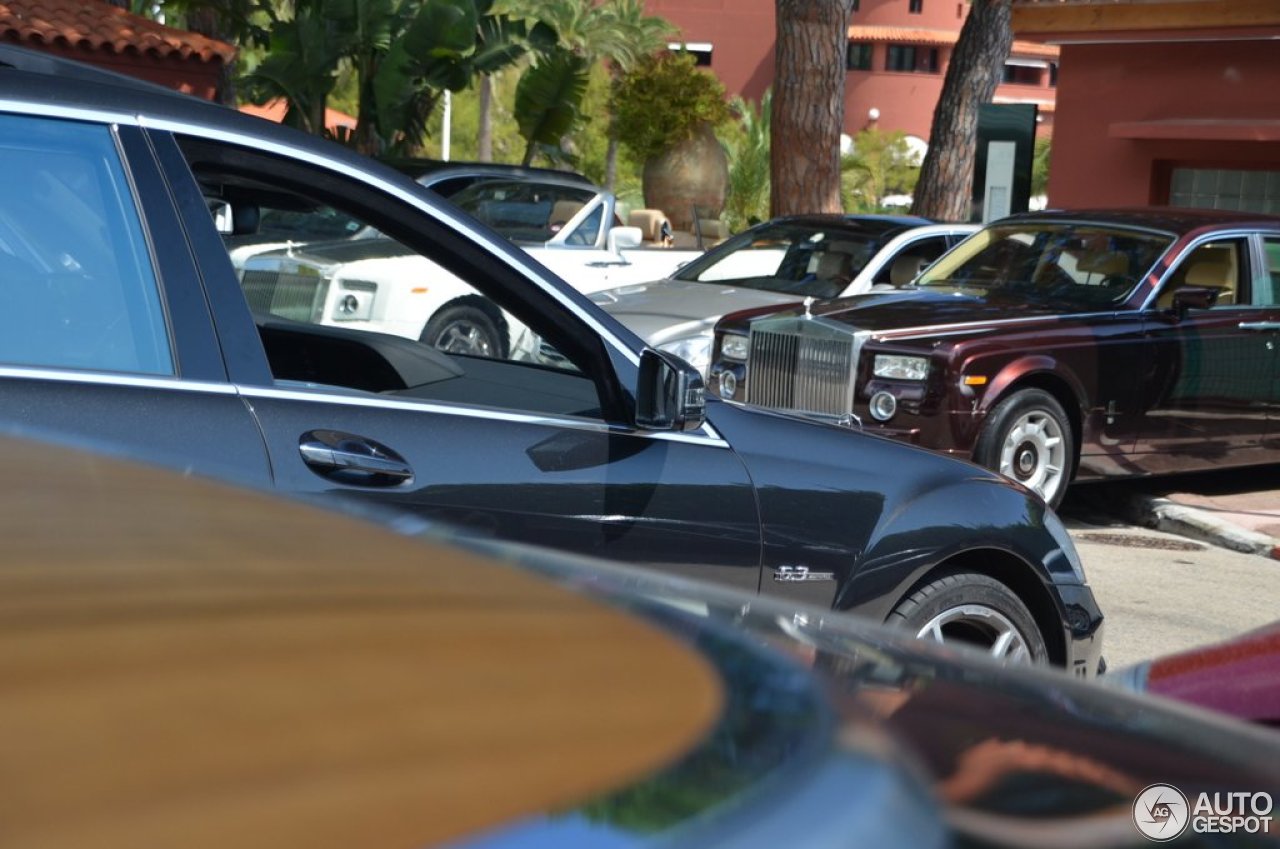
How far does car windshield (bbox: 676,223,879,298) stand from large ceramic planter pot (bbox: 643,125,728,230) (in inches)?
721

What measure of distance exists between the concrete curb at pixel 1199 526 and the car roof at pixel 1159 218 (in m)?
1.79

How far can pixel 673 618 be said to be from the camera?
1802 millimetres

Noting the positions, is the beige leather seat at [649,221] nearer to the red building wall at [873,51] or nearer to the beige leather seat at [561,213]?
the beige leather seat at [561,213]

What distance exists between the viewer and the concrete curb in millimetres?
9242

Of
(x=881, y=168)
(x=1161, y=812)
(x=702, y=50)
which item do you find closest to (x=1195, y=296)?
(x=1161, y=812)

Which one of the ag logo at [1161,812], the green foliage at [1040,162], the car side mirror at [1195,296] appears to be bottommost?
the ag logo at [1161,812]

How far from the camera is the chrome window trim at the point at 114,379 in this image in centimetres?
315

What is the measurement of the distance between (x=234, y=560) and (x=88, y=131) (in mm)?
1964

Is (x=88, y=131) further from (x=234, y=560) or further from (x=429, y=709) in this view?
(x=429, y=709)

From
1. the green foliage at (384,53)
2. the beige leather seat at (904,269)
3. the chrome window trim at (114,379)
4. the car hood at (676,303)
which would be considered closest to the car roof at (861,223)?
the beige leather seat at (904,269)

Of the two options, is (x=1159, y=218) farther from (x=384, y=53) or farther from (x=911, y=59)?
(x=911, y=59)

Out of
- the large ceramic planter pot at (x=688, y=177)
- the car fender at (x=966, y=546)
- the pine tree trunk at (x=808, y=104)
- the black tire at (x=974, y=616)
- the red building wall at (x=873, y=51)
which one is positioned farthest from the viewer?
the red building wall at (x=873, y=51)

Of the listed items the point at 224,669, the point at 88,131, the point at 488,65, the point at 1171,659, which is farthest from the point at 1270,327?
the point at 488,65

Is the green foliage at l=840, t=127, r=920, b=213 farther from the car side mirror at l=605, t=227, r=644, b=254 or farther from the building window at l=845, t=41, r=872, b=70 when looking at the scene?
the car side mirror at l=605, t=227, r=644, b=254
